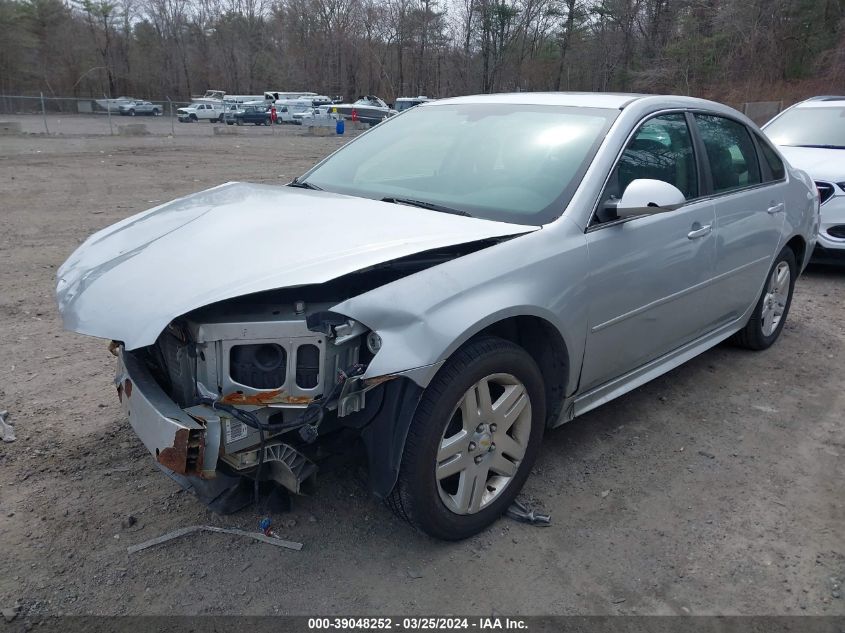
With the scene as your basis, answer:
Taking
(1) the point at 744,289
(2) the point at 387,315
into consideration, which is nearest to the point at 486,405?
(2) the point at 387,315

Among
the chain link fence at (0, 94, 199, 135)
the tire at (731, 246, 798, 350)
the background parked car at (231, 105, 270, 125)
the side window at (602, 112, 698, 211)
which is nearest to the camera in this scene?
the side window at (602, 112, 698, 211)

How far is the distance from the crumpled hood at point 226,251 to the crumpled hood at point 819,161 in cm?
561

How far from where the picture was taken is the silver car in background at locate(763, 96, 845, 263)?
6.95 meters

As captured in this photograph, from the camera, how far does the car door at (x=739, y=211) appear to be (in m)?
4.04

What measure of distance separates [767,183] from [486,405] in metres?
3.04

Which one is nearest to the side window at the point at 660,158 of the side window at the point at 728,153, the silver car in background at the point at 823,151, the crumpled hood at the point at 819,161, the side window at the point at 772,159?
the side window at the point at 728,153

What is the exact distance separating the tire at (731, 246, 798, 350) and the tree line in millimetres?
36903

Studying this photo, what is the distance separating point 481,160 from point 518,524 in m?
1.79

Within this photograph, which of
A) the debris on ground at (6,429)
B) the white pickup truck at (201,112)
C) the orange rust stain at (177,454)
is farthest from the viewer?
the white pickup truck at (201,112)

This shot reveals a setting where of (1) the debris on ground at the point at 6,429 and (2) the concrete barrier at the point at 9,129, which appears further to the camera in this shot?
(2) the concrete barrier at the point at 9,129

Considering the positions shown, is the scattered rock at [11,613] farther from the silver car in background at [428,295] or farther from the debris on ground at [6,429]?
the debris on ground at [6,429]

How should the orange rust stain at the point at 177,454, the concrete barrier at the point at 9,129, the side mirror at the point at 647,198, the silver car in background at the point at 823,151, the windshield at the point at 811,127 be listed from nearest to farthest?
the orange rust stain at the point at 177,454
the side mirror at the point at 647,198
the silver car in background at the point at 823,151
the windshield at the point at 811,127
the concrete barrier at the point at 9,129

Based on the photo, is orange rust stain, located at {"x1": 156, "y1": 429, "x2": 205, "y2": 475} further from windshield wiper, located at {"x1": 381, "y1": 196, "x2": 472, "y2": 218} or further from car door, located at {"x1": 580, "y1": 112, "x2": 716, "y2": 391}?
car door, located at {"x1": 580, "y1": 112, "x2": 716, "y2": 391}

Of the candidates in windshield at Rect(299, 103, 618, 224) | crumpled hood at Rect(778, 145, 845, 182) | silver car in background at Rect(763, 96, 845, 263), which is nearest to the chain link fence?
silver car in background at Rect(763, 96, 845, 263)
